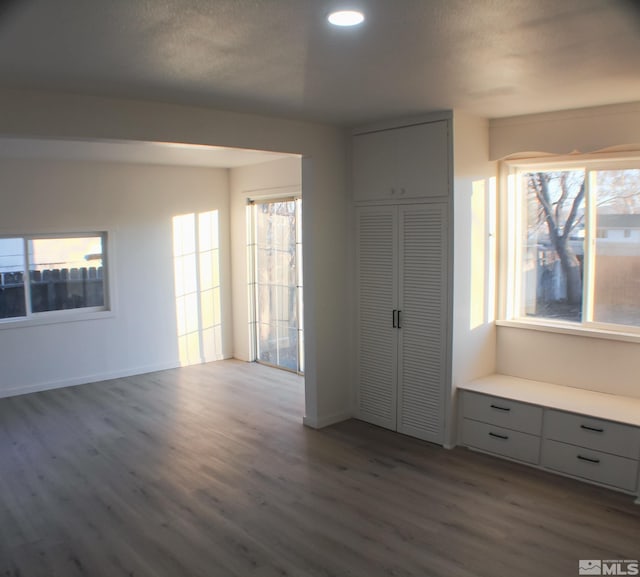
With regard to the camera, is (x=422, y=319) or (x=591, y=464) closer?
(x=591, y=464)

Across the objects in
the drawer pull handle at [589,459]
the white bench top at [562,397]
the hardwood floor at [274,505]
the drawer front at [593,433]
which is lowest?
the hardwood floor at [274,505]

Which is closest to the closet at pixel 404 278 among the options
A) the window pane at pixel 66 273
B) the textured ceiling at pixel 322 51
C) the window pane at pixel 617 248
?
the textured ceiling at pixel 322 51

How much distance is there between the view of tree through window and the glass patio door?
8.75 ft

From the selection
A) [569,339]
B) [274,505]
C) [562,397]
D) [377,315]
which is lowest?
[274,505]

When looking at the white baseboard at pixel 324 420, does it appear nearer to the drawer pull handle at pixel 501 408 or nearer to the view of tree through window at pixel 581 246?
the drawer pull handle at pixel 501 408

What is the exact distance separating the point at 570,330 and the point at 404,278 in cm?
132

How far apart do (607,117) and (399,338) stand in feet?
7.22

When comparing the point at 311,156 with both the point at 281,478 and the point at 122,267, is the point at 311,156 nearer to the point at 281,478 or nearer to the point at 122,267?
the point at 281,478

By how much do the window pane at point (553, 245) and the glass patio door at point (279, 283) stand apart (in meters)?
2.63

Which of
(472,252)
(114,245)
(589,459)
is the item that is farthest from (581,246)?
(114,245)

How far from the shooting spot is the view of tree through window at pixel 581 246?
14.0 ft

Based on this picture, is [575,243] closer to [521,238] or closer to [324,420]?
[521,238]

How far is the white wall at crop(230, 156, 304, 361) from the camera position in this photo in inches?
267

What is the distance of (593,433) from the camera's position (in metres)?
3.83
